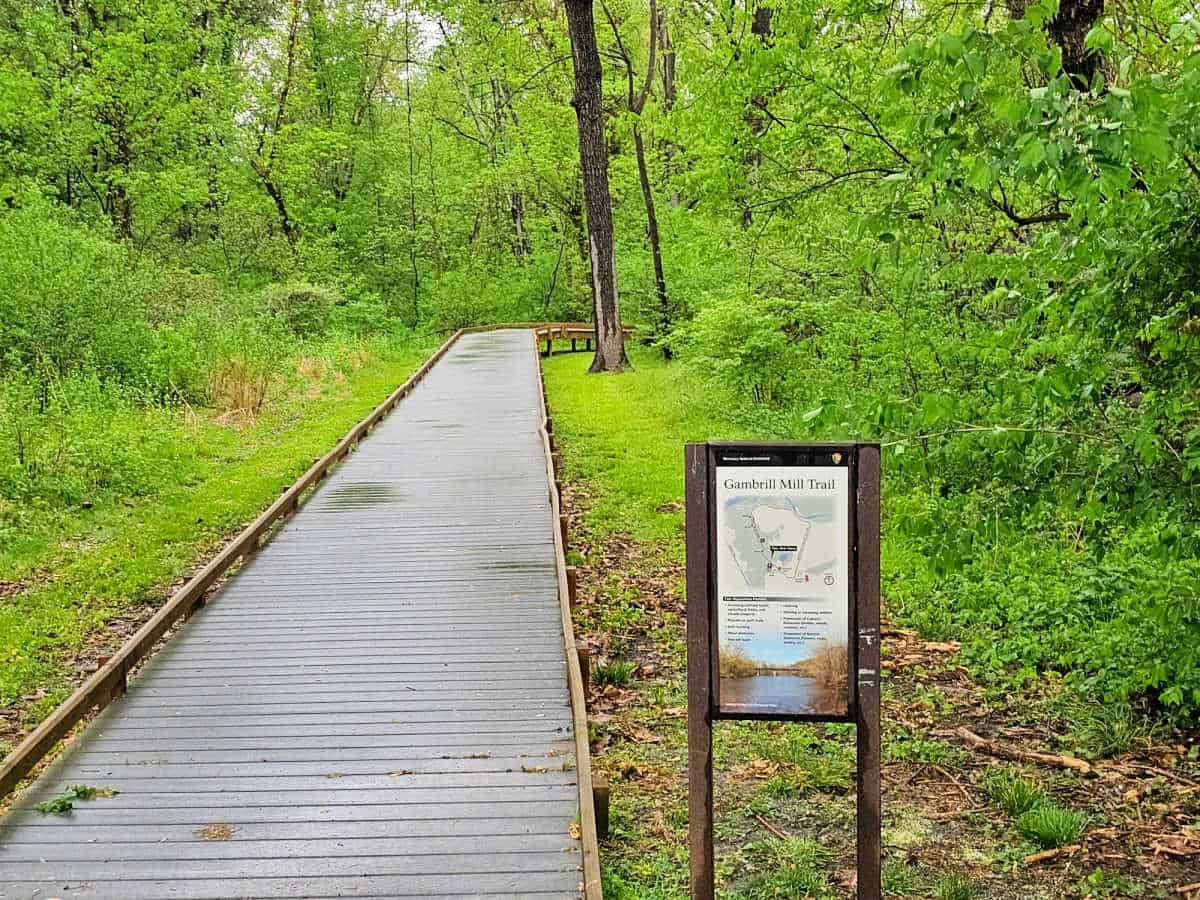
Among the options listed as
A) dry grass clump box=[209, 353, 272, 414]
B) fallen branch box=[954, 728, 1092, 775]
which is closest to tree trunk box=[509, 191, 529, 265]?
dry grass clump box=[209, 353, 272, 414]

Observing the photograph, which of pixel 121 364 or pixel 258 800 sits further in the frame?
pixel 121 364

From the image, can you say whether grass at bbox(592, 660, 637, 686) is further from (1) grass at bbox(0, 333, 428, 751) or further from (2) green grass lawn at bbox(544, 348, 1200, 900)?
(1) grass at bbox(0, 333, 428, 751)

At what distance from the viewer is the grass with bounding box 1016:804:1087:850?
4438 mm

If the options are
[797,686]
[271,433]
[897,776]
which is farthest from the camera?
[271,433]

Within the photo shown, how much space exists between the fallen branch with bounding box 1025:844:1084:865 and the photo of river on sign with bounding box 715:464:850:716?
1389mm

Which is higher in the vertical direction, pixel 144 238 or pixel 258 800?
pixel 144 238

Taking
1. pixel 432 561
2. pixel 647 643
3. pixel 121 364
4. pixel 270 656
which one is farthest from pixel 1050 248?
pixel 121 364

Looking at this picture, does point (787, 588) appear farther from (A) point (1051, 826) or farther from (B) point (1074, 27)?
(B) point (1074, 27)

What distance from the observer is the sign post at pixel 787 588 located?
3.64 m

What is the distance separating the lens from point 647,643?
7.28 m

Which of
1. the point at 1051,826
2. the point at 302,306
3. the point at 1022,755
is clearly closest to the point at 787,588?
the point at 1051,826

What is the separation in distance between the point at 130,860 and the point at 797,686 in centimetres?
282

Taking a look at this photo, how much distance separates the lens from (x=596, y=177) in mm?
22703

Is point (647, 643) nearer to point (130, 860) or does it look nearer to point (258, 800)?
point (258, 800)
